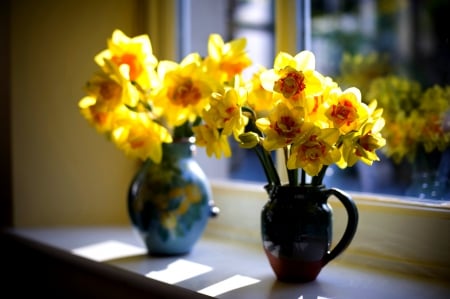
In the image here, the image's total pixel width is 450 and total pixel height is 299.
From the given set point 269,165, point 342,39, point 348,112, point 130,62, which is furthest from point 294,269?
point 342,39

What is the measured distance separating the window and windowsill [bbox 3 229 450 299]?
0.66ft

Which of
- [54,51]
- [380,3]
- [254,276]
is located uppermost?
[380,3]

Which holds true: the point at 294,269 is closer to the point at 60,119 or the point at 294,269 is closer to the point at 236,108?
the point at 236,108

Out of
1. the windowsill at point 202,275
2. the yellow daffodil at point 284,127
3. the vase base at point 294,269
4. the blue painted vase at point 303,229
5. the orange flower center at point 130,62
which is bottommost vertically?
the windowsill at point 202,275

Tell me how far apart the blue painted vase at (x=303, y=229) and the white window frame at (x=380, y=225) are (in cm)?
16

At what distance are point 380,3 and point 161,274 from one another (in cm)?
146

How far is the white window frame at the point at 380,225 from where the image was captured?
1.01 metres

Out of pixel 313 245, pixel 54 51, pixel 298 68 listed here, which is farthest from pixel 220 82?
pixel 54 51

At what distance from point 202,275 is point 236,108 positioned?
13.2 inches

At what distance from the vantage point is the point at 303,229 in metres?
0.92

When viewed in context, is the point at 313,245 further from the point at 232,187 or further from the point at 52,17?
the point at 52,17

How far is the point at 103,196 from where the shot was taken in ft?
5.08

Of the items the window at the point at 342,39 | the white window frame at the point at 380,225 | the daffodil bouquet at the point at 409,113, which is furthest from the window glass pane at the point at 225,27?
the daffodil bouquet at the point at 409,113

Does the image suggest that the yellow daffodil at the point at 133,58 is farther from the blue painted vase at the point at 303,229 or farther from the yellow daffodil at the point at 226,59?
the blue painted vase at the point at 303,229
